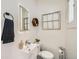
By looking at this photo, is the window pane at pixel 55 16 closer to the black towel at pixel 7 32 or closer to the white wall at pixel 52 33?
the white wall at pixel 52 33

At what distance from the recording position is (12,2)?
206 cm

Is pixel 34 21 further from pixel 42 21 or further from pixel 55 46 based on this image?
pixel 55 46

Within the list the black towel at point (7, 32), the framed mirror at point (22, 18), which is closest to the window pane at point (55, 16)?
the framed mirror at point (22, 18)

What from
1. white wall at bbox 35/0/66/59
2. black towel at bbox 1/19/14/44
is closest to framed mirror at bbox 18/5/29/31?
black towel at bbox 1/19/14/44

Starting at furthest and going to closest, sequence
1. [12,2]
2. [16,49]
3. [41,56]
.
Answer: [41,56]
[16,49]
[12,2]

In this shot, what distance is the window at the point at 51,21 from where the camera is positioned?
13.0 ft

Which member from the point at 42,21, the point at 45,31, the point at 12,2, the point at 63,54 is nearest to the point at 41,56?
the point at 63,54

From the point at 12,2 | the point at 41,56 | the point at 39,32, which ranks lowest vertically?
the point at 41,56

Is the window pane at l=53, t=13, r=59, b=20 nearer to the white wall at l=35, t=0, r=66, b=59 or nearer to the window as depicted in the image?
the window

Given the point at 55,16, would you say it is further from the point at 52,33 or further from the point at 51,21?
the point at 52,33

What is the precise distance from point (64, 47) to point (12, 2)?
2401 millimetres

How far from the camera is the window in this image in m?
3.95

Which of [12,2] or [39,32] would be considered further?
[39,32]

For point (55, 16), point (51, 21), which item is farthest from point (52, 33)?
point (55, 16)
